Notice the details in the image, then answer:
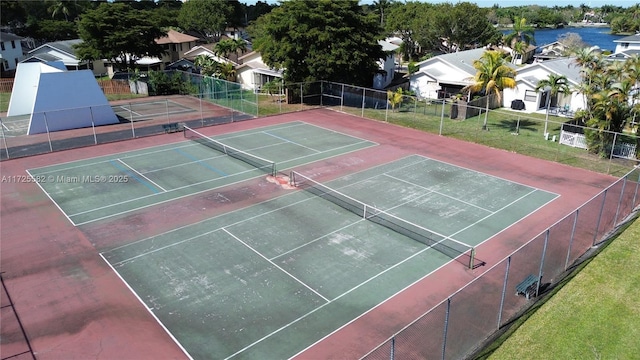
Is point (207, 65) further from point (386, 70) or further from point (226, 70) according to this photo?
point (386, 70)

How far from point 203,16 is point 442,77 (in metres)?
65.5

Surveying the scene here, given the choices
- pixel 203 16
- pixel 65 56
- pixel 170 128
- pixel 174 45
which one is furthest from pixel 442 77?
pixel 203 16

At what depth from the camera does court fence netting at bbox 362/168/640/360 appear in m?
11.3

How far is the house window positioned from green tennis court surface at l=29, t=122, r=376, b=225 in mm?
18623

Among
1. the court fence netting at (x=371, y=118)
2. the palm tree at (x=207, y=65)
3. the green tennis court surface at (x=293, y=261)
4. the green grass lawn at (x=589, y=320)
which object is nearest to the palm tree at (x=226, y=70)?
the palm tree at (x=207, y=65)

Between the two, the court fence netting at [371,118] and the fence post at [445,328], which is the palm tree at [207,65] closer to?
the court fence netting at [371,118]

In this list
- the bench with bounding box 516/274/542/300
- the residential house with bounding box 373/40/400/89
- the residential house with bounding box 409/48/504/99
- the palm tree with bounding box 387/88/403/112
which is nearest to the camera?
the bench with bounding box 516/274/542/300

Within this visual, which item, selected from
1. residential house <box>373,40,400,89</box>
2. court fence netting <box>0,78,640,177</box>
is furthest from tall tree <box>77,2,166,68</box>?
residential house <box>373,40,400,89</box>

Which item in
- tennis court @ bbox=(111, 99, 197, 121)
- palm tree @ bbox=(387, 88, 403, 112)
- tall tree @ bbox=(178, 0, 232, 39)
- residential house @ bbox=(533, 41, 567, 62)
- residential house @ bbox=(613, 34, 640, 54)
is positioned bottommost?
tennis court @ bbox=(111, 99, 197, 121)

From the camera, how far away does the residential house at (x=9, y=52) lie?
62.2 metres

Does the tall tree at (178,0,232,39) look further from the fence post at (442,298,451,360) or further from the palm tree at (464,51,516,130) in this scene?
the fence post at (442,298,451,360)

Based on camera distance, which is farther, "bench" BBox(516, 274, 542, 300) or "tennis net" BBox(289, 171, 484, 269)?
"tennis net" BBox(289, 171, 484, 269)

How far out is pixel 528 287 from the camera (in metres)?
14.1

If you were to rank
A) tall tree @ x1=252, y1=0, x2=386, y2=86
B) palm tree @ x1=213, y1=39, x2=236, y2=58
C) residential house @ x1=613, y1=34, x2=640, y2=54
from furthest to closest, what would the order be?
residential house @ x1=613, y1=34, x2=640, y2=54 < palm tree @ x1=213, y1=39, x2=236, y2=58 < tall tree @ x1=252, y1=0, x2=386, y2=86
